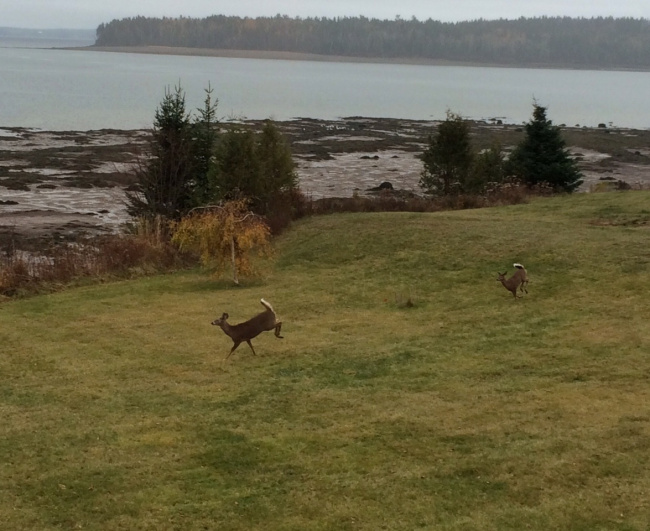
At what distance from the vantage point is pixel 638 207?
24719 mm

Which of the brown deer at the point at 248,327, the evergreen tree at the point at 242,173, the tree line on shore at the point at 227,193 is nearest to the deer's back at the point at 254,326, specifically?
the brown deer at the point at 248,327

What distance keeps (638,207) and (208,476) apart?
774 inches

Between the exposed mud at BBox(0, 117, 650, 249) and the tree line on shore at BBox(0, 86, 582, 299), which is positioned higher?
the tree line on shore at BBox(0, 86, 582, 299)

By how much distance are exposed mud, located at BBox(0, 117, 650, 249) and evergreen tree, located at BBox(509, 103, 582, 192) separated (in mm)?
1563

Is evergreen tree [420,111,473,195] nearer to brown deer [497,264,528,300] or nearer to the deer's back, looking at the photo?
brown deer [497,264,528,300]

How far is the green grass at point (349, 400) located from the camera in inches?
332

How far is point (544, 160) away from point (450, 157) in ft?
13.3

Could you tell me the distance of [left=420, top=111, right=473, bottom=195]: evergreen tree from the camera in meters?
33.4

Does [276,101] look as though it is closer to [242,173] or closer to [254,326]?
[242,173]

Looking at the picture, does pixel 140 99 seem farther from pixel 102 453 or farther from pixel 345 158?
pixel 102 453

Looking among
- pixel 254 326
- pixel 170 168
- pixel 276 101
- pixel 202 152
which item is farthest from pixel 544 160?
pixel 276 101

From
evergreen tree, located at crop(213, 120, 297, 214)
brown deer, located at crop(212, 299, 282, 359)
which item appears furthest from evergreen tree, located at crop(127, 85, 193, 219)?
brown deer, located at crop(212, 299, 282, 359)

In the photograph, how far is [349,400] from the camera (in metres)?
11.4

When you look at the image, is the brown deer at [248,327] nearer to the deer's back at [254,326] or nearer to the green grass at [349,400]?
the deer's back at [254,326]
